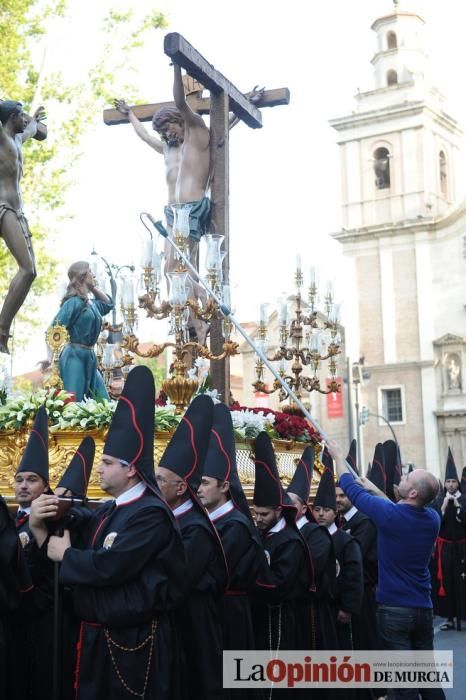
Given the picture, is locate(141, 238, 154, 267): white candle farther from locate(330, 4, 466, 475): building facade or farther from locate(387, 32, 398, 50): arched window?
locate(387, 32, 398, 50): arched window

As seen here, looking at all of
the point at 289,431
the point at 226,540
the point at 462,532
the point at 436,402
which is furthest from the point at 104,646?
the point at 436,402

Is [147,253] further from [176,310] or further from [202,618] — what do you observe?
[202,618]

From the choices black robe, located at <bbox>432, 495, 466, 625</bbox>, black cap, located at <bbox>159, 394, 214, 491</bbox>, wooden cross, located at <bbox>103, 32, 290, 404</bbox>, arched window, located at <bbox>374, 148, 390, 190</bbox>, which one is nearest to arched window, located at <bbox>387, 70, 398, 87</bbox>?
arched window, located at <bbox>374, 148, 390, 190</bbox>

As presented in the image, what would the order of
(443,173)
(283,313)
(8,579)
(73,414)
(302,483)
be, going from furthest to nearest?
1. (443,173)
2. (283,313)
3. (73,414)
4. (302,483)
5. (8,579)

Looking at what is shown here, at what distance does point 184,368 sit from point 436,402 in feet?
125

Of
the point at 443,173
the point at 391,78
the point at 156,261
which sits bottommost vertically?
the point at 156,261

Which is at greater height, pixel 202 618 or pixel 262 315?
pixel 262 315

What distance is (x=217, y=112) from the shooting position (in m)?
11.5

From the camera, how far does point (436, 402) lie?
4503cm

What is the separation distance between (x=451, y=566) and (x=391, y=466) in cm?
410

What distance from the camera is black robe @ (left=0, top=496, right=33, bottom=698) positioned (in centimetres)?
496

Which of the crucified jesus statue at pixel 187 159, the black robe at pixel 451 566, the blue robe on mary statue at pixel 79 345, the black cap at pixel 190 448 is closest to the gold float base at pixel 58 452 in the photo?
the blue robe on mary statue at pixel 79 345

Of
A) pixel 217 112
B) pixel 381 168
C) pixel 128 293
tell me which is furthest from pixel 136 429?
pixel 381 168

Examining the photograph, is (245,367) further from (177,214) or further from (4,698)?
(4,698)
